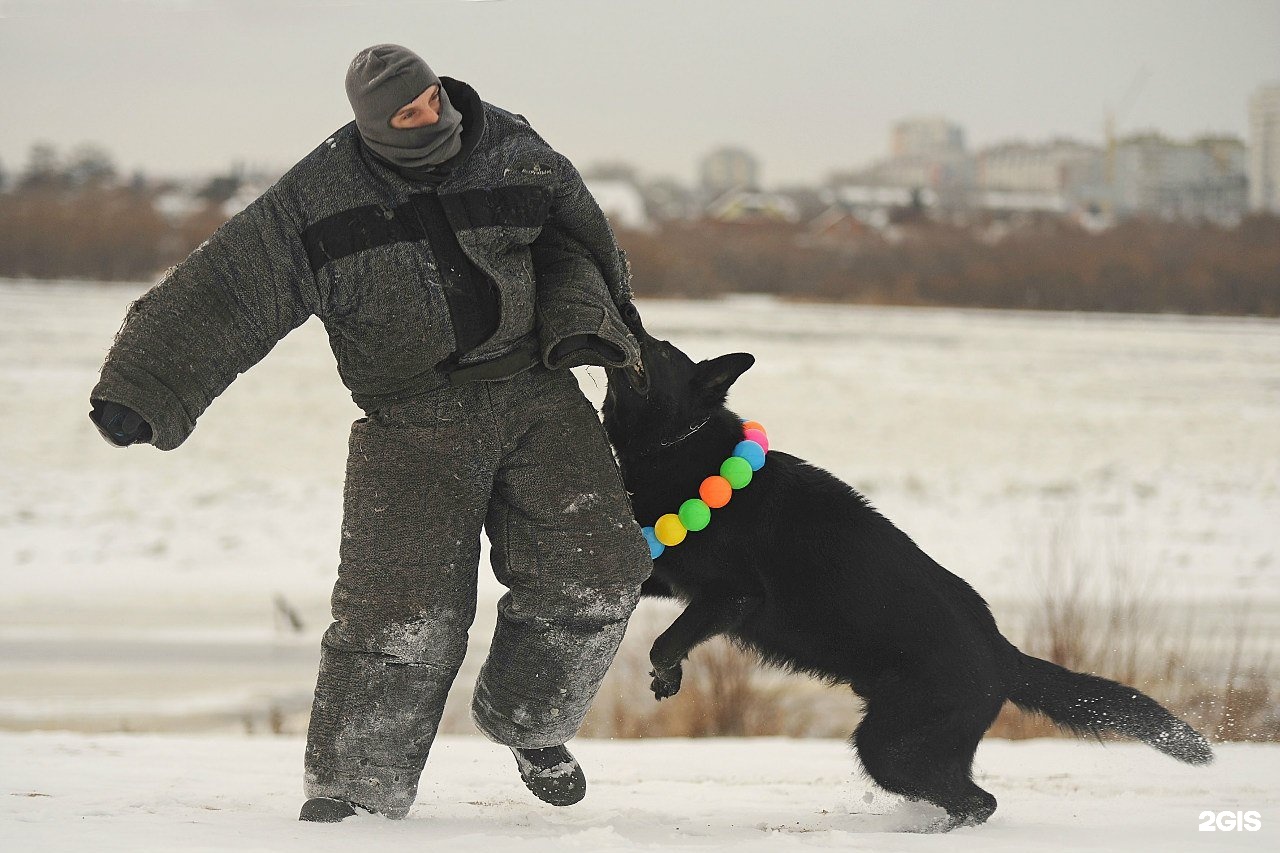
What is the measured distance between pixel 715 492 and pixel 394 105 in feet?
4.17

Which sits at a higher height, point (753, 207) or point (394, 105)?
point (753, 207)

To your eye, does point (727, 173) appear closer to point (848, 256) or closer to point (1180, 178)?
point (848, 256)

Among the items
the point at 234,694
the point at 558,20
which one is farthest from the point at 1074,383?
the point at 234,694

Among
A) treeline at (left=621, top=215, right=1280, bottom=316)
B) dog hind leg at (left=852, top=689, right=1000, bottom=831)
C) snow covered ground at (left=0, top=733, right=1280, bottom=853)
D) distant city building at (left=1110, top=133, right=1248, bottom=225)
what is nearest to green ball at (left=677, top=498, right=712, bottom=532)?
dog hind leg at (left=852, top=689, right=1000, bottom=831)

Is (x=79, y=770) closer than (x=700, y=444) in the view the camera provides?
No

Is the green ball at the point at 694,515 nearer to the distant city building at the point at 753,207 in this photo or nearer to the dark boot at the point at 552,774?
the dark boot at the point at 552,774

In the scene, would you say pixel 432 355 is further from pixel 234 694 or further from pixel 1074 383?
pixel 1074 383

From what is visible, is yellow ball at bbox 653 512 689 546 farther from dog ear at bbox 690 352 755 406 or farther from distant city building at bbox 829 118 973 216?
distant city building at bbox 829 118 973 216

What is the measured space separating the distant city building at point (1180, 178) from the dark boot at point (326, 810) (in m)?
23.4

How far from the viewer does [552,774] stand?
9.36ft

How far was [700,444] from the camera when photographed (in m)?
3.16

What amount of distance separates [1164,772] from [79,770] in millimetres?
3481

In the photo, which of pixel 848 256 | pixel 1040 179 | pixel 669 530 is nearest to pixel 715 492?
pixel 669 530

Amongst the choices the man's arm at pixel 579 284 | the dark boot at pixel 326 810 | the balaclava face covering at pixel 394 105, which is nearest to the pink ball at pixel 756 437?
the man's arm at pixel 579 284
